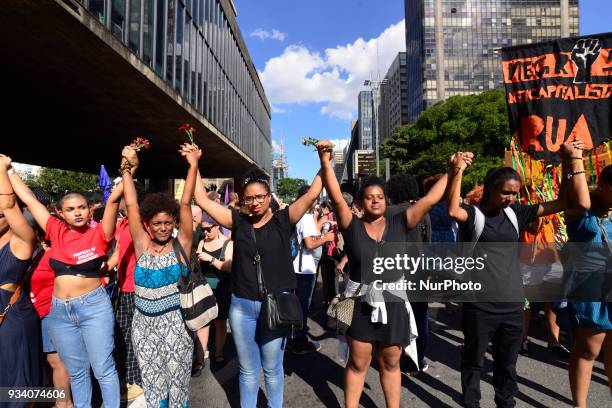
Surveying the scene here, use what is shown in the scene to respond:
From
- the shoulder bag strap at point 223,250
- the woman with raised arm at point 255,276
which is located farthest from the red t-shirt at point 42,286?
the woman with raised arm at point 255,276

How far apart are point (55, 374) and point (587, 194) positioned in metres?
4.42

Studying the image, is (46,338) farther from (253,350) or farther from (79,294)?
(253,350)

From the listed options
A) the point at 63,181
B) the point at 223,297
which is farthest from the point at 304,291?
the point at 63,181

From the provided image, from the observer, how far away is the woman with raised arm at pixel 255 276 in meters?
2.62

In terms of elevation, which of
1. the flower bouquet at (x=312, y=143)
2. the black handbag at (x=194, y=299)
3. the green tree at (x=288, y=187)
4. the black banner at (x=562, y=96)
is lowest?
the black handbag at (x=194, y=299)

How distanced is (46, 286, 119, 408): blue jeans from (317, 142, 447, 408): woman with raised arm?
178cm

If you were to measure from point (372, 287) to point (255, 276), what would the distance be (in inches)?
32.4

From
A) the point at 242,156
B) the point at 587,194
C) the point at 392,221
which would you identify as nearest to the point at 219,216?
the point at 392,221

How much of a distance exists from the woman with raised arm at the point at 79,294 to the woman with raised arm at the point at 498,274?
8.62 feet

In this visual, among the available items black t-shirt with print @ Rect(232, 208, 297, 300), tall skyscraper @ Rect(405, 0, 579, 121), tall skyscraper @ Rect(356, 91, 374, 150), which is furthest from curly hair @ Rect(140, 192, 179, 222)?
tall skyscraper @ Rect(356, 91, 374, 150)

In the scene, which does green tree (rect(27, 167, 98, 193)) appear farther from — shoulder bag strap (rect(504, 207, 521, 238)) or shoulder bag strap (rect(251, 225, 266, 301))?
shoulder bag strap (rect(504, 207, 521, 238))

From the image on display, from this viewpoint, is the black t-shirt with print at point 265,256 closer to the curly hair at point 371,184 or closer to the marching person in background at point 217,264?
the curly hair at point 371,184

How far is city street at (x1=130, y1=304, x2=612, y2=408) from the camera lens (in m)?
3.30

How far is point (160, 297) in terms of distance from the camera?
8.58 feet
